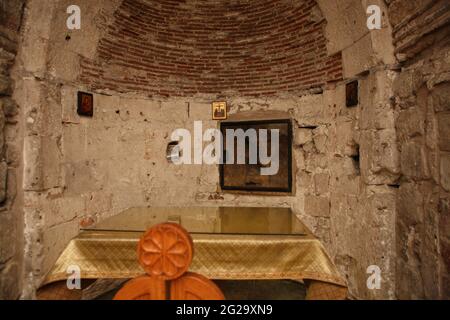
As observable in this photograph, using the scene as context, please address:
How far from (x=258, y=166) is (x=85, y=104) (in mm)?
2355

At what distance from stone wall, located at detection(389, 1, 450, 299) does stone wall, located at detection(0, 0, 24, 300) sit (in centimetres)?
333

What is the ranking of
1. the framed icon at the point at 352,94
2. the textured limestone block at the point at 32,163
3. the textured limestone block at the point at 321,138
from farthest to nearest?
the textured limestone block at the point at 321,138, the framed icon at the point at 352,94, the textured limestone block at the point at 32,163

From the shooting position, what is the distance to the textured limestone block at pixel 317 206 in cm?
349

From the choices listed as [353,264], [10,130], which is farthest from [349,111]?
[10,130]

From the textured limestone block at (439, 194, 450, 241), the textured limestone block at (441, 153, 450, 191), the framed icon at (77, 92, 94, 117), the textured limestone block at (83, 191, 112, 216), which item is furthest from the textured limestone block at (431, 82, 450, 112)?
the textured limestone block at (83, 191, 112, 216)

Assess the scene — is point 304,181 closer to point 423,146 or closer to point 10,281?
point 423,146

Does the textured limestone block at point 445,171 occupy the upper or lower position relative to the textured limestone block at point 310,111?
lower

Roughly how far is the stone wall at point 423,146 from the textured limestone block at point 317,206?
981 millimetres

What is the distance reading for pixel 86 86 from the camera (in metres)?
3.27

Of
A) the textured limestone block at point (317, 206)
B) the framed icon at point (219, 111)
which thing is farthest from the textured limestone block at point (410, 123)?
the framed icon at point (219, 111)

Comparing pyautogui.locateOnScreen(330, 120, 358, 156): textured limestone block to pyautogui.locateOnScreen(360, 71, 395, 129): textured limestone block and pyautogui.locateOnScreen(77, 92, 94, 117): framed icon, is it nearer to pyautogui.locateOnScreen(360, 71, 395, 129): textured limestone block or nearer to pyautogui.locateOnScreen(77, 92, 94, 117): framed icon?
pyautogui.locateOnScreen(360, 71, 395, 129): textured limestone block

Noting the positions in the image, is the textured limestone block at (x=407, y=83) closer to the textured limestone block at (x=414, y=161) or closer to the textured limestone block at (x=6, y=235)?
the textured limestone block at (x=414, y=161)

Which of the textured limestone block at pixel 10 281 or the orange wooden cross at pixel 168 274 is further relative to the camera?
the textured limestone block at pixel 10 281

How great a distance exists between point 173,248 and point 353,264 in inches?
97.6
